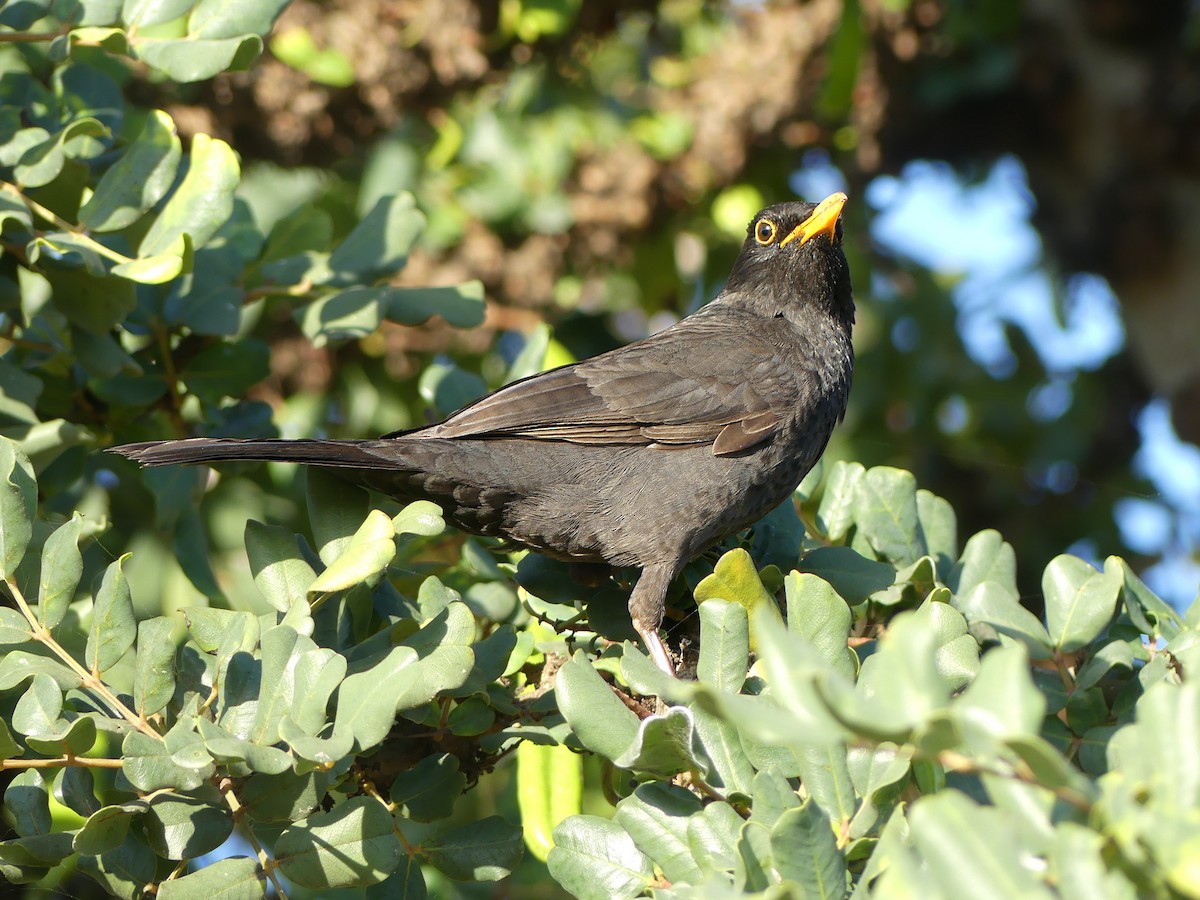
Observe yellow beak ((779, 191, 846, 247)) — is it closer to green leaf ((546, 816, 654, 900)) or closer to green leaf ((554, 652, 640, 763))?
green leaf ((554, 652, 640, 763))

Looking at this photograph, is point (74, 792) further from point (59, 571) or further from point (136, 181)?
point (136, 181)

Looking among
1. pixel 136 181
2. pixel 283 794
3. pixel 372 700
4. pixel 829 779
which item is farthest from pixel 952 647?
pixel 136 181

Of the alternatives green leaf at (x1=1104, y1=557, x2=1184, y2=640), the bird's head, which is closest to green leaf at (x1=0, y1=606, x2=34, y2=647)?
green leaf at (x1=1104, y1=557, x2=1184, y2=640)

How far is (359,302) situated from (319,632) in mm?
1109

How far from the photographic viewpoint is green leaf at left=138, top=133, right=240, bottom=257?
2691 mm

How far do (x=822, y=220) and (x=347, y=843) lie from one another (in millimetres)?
2716

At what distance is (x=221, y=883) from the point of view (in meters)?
1.97

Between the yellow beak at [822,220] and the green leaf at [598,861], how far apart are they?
8.22ft

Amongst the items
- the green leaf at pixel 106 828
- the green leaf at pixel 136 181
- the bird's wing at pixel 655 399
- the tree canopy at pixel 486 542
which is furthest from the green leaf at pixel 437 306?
the green leaf at pixel 106 828

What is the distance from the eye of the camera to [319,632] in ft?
7.41

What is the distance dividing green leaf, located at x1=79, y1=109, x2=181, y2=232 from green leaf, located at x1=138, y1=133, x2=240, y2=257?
45 millimetres

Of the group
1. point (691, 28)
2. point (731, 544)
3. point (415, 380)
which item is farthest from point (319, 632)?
point (691, 28)

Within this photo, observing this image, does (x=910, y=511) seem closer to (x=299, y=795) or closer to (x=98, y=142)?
(x=299, y=795)

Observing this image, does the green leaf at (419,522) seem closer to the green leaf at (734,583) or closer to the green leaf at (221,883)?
the green leaf at (734,583)
